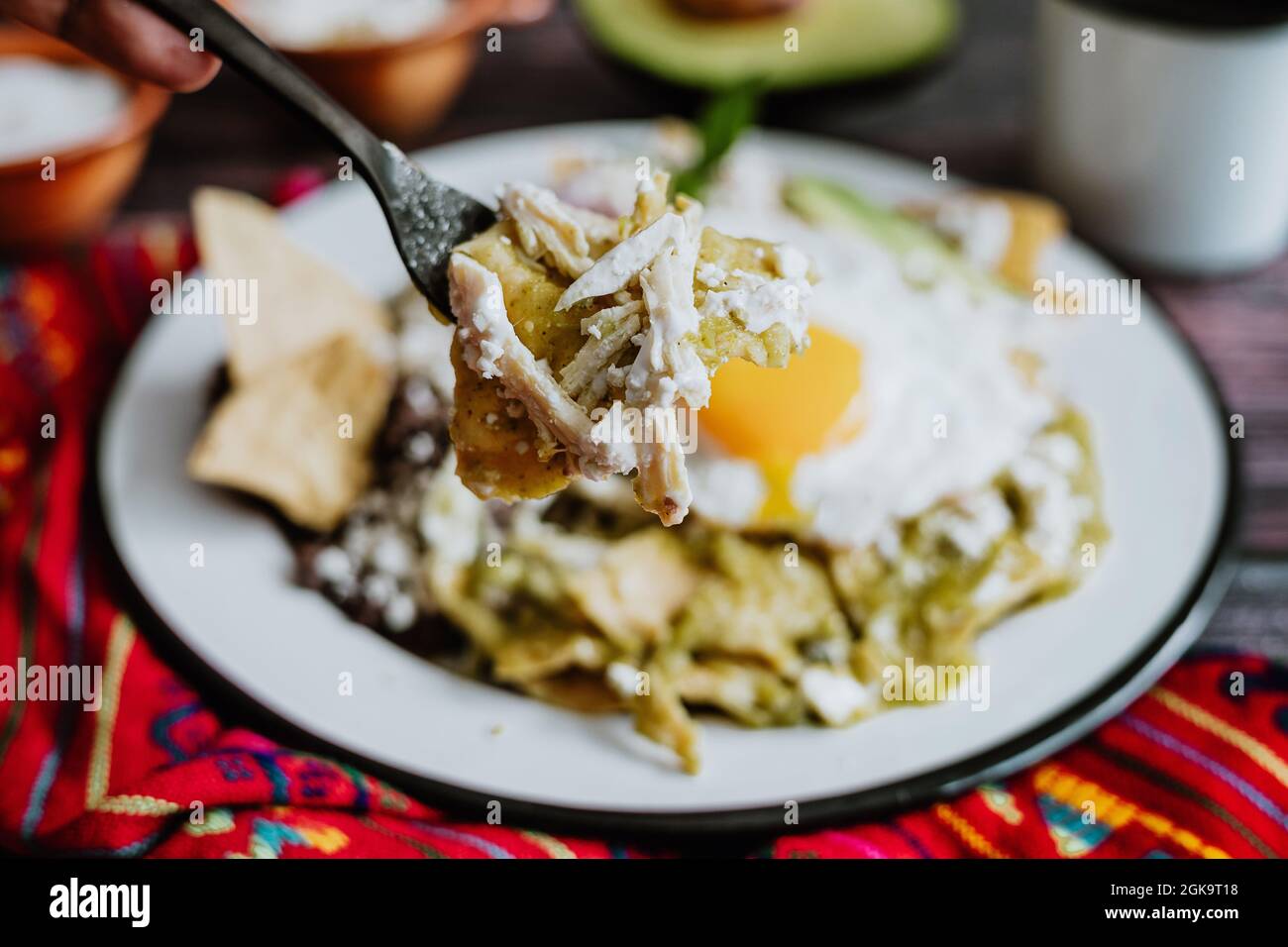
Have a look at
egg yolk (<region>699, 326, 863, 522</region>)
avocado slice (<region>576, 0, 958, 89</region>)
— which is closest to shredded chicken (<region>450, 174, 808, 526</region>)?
egg yolk (<region>699, 326, 863, 522</region>)

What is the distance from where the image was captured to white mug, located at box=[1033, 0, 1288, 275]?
327 centimetres

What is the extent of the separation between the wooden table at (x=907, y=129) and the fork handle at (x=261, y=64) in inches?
81.9

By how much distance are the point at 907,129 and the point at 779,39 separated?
547 mm

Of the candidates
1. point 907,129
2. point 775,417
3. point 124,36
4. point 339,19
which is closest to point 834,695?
point 775,417

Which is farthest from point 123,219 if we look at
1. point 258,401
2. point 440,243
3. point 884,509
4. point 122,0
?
point 884,509

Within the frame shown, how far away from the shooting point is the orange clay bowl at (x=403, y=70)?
12.1ft

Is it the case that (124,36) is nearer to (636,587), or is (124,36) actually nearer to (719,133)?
(636,587)

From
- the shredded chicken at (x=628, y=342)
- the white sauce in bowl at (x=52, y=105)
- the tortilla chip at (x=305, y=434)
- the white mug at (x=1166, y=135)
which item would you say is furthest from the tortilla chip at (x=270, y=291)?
the white mug at (x=1166, y=135)

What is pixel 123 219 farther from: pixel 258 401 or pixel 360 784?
pixel 360 784

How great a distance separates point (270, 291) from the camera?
3.02 metres

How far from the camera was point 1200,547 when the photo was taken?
8.92 feet

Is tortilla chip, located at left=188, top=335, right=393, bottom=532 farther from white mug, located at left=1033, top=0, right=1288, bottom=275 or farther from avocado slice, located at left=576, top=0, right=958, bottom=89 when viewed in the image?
white mug, located at left=1033, top=0, right=1288, bottom=275

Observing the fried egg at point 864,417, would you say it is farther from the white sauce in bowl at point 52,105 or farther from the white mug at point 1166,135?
the white sauce in bowl at point 52,105

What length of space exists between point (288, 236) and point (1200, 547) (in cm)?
235
